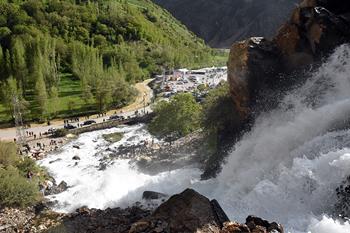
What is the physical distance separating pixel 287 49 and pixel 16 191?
3917cm

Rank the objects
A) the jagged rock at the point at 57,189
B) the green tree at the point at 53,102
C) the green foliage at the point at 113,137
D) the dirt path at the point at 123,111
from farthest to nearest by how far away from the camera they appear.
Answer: the green tree at the point at 53,102
the dirt path at the point at 123,111
the green foliage at the point at 113,137
the jagged rock at the point at 57,189

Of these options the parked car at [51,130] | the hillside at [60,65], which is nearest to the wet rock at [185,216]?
the parked car at [51,130]

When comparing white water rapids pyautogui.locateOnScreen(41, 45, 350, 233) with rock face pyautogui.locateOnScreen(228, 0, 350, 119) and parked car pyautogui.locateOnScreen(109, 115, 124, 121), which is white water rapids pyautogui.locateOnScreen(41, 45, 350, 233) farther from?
parked car pyautogui.locateOnScreen(109, 115, 124, 121)

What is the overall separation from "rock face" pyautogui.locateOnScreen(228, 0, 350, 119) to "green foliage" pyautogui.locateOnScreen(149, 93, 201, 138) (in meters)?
21.5

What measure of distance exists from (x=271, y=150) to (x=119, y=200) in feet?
66.5

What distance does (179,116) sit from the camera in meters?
86.1

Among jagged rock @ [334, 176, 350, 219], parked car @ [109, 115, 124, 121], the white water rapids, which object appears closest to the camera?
jagged rock @ [334, 176, 350, 219]

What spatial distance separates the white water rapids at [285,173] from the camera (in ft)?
140

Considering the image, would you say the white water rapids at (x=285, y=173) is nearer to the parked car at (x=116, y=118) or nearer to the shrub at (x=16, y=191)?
the shrub at (x=16, y=191)

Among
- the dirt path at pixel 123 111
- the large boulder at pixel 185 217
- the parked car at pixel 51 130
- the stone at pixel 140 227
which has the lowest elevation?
the dirt path at pixel 123 111

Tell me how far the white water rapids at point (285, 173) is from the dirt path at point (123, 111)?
33222 mm

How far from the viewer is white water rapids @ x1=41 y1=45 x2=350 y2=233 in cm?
4266

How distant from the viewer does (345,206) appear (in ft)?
133

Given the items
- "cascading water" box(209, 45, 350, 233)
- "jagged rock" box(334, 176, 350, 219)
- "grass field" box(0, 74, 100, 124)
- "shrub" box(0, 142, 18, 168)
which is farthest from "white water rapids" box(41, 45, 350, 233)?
"grass field" box(0, 74, 100, 124)
